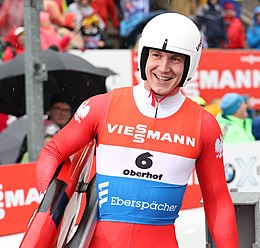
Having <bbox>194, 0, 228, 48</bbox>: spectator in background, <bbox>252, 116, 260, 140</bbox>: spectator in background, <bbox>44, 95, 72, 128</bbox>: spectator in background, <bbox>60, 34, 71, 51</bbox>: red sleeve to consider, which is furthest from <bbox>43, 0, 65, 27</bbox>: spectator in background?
<bbox>252, 116, 260, 140</bbox>: spectator in background

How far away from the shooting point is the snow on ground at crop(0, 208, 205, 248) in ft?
22.4

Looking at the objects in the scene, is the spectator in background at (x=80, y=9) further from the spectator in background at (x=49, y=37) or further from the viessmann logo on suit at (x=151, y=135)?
the viessmann logo on suit at (x=151, y=135)

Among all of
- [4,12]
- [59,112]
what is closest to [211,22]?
[4,12]

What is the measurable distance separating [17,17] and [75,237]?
687 centimetres

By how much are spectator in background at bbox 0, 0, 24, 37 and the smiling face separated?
645 cm

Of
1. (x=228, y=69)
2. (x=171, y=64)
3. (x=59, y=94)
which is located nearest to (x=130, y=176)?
(x=171, y=64)

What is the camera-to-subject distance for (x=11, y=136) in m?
8.73

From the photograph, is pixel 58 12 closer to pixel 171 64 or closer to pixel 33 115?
pixel 33 115

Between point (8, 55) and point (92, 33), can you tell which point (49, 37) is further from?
point (92, 33)

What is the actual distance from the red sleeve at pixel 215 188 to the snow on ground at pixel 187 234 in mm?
2553

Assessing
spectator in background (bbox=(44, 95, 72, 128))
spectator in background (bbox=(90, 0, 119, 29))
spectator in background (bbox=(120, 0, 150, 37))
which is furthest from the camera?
spectator in background (bbox=(120, 0, 150, 37))

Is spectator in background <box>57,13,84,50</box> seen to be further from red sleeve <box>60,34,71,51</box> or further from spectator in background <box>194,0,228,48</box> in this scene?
spectator in background <box>194,0,228,48</box>

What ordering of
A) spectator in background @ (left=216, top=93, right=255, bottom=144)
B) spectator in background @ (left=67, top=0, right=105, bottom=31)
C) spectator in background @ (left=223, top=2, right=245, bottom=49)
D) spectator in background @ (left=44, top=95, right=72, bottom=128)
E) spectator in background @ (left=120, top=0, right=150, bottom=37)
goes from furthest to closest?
1. spectator in background @ (left=223, top=2, right=245, bottom=49)
2. spectator in background @ (left=120, top=0, right=150, bottom=37)
3. spectator in background @ (left=67, top=0, right=105, bottom=31)
4. spectator in background @ (left=216, top=93, right=255, bottom=144)
5. spectator in background @ (left=44, top=95, right=72, bottom=128)

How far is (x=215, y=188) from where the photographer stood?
4152 mm
